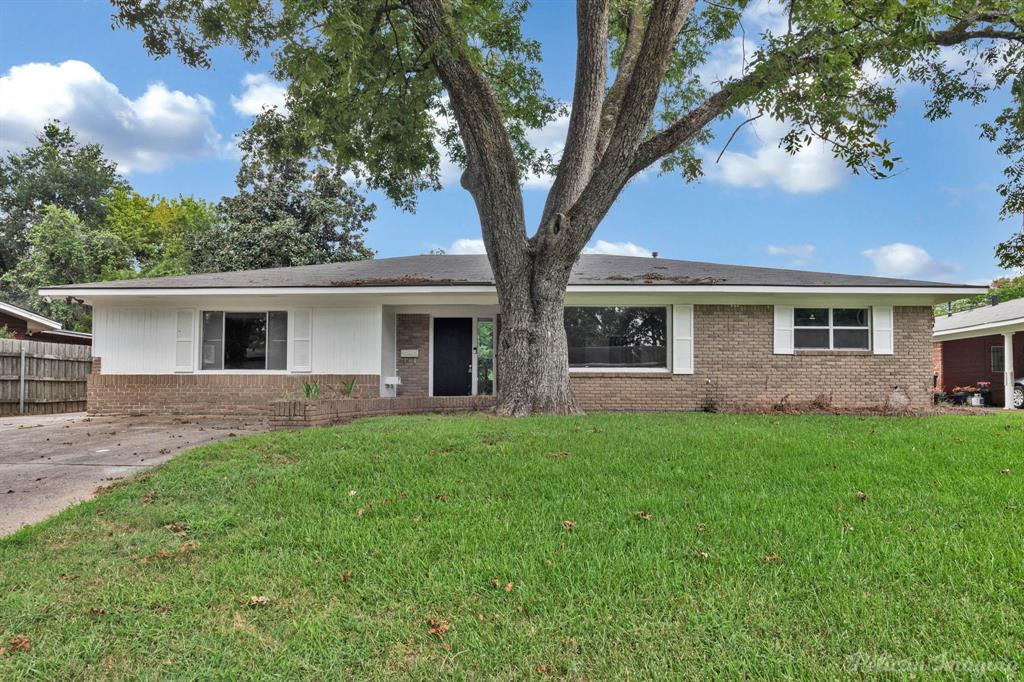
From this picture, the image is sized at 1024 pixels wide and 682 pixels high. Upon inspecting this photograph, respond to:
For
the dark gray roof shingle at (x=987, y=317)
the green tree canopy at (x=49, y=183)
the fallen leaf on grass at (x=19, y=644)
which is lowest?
the fallen leaf on grass at (x=19, y=644)

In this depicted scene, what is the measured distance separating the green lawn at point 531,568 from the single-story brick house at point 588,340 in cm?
687

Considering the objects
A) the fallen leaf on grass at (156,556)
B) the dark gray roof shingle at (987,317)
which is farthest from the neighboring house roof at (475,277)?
the fallen leaf on grass at (156,556)

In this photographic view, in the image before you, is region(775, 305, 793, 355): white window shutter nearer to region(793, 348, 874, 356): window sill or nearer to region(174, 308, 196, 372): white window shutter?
region(793, 348, 874, 356): window sill

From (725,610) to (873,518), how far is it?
186 centimetres

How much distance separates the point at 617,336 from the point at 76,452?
388 inches

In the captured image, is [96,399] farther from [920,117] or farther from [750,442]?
[920,117]

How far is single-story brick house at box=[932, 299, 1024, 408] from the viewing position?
1733cm

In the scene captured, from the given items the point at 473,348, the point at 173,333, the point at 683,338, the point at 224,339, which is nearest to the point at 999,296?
the point at 683,338

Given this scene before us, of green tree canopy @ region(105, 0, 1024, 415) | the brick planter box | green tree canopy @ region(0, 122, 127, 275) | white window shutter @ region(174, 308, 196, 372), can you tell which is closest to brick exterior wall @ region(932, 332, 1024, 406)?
green tree canopy @ region(105, 0, 1024, 415)

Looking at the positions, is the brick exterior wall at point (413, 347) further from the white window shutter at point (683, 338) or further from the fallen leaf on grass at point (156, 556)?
the fallen leaf on grass at point (156, 556)

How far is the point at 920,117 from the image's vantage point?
11.4m

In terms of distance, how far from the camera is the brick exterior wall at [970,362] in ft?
59.9

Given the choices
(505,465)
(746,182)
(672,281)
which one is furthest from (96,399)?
(746,182)

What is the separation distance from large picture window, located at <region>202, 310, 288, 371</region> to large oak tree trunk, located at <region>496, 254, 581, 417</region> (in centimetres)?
608
